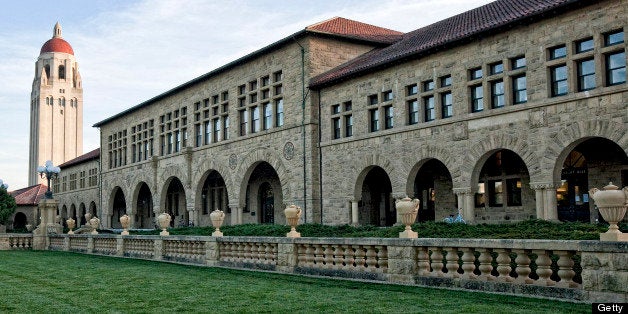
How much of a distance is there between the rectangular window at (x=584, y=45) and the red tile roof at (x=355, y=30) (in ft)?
46.3

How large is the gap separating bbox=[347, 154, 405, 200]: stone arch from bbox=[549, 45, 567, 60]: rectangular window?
320 inches

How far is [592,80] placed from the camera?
2120cm

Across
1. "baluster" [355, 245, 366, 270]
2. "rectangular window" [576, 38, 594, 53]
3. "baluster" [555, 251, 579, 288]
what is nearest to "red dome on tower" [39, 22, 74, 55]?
"rectangular window" [576, 38, 594, 53]

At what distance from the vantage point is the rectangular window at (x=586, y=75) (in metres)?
21.2

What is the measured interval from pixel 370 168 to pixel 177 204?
25.7 m

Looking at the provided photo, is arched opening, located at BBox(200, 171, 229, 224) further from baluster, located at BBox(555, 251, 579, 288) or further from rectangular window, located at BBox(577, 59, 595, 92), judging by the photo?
baluster, located at BBox(555, 251, 579, 288)

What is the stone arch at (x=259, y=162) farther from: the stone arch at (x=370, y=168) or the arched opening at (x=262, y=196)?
the stone arch at (x=370, y=168)

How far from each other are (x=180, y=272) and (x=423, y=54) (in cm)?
1498

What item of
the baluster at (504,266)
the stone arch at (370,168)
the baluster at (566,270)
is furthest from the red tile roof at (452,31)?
the baluster at (566,270)

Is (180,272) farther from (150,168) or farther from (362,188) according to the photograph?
(150,168)

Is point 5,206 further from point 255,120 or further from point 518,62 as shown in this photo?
point 518,62

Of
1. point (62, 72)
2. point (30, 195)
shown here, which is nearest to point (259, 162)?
point (30, 195)

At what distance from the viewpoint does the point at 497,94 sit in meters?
24.4

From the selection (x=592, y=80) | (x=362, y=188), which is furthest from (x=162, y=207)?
(x=592, y=80)
